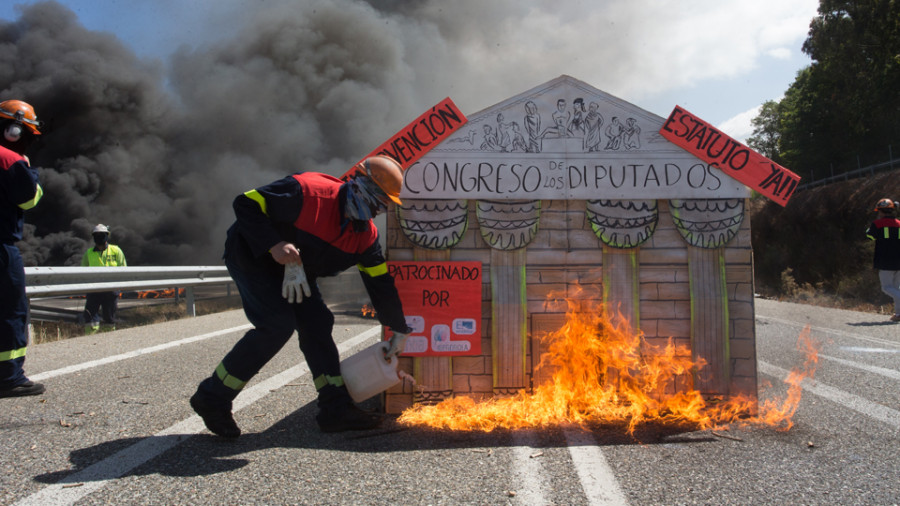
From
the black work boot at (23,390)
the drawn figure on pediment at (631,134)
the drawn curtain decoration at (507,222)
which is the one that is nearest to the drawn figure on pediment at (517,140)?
the drawn curtain decoration at (507,222)

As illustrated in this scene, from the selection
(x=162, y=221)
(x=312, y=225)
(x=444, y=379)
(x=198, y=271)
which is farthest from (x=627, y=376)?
(x=162, y=221)

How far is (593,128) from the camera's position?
372 cm

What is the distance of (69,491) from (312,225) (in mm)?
1553

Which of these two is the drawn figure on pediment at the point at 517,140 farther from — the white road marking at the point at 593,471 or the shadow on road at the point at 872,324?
the shadow on road at the point at 872,324

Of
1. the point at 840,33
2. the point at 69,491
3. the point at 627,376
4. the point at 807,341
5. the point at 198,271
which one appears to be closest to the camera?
the point at 69,491

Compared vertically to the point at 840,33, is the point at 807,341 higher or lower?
lower

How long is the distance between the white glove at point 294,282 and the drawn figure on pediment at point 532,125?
1632 mm

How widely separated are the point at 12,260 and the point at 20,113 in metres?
1.03

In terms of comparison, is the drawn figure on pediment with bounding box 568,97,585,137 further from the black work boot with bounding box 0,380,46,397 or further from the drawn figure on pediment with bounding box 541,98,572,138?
the black work boot with bounding box 0,380,46,397

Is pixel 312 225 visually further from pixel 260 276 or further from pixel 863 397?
pixel 863 397

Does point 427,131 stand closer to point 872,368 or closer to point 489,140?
point 489,140

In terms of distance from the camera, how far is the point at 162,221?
3036cm

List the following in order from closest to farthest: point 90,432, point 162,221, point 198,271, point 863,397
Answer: point 90,432 < point 863,397 < point 198,271 < point 162,221

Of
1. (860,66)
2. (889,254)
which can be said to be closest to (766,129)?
(860,66)
